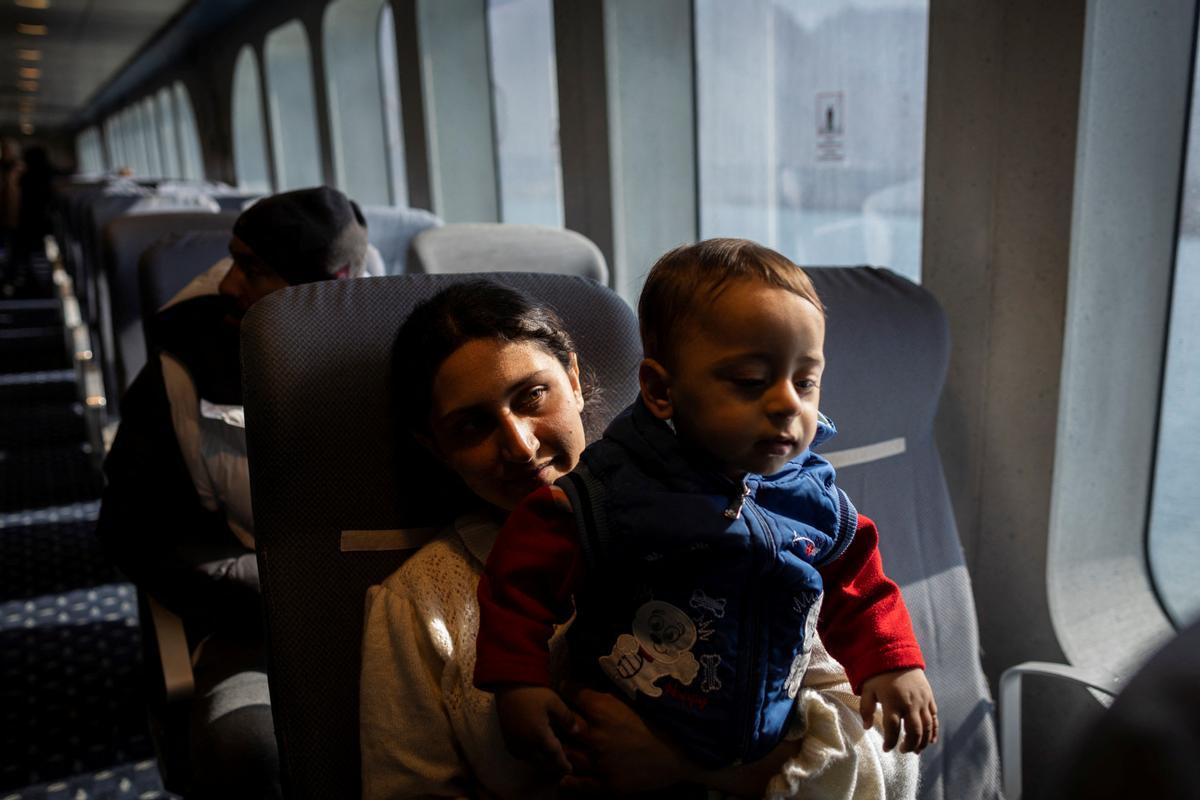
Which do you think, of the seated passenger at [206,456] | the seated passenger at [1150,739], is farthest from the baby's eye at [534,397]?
the seated passenger at [1150,739]

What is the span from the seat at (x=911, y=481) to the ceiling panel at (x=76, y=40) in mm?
8578

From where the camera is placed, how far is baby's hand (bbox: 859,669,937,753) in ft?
3.23

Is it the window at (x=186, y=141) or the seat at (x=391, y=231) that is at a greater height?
the window at (x=186, y=141)

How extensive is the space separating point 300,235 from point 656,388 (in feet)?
3.13

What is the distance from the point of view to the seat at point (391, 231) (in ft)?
9.73

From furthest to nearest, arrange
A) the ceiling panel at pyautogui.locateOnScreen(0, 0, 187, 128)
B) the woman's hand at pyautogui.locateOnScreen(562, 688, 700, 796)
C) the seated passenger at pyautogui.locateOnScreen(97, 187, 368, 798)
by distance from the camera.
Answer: the ceiling panel at pyautogui.locateOnScreen(0, 0, 187, 128) → the seated passenger at pyautogui.locateOnScreen(97, 187, 368, 798) → the woman's hand at pyautogui.locateOnScreen(562, 688, 700, 796)

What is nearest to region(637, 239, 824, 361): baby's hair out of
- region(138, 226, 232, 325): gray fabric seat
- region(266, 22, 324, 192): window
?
region(138, 226, 232, 325): gray fabric seat

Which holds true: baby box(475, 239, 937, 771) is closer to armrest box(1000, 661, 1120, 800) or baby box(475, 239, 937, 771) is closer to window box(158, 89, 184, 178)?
armrest box(1000, 661, 1120, 800)

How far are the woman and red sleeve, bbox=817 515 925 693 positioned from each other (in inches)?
2.4

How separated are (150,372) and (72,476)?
130 inches

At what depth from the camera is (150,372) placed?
5.57ft

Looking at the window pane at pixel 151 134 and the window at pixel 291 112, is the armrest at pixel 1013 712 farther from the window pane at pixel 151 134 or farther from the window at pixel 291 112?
the window pane at pixel 151 134

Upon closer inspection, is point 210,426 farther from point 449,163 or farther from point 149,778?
point 449,163

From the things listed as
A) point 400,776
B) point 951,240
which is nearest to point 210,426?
point 400,776
